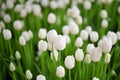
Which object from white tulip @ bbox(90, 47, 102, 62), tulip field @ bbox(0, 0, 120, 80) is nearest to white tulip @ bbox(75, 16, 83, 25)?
tulip field @ bbox(0, 0, 120, 80)

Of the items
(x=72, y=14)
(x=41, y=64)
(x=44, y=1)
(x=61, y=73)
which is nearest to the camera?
(x=61, y=73)

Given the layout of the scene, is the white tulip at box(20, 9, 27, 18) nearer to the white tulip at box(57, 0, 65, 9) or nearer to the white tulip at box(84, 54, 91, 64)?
the white tulip at box(57, 0, 65, 9)

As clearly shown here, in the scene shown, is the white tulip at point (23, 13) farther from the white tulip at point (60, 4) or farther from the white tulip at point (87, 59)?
the white tulip at point (87, 59)

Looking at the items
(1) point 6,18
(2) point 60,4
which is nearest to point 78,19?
(2) point 60,4

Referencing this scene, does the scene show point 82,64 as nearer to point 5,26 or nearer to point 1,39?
point 1,39

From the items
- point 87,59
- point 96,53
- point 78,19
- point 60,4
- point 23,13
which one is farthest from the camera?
point 60,4

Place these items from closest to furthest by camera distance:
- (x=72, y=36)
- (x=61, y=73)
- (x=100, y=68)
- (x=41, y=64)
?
(x=61, y=73)
(x=100, y=68)
(x=41, y=64)
(x=72, y=36)

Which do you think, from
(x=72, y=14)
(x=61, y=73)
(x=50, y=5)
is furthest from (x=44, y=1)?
(x=61, y=73)

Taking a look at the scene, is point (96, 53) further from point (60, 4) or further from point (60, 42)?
point (60, 4)
